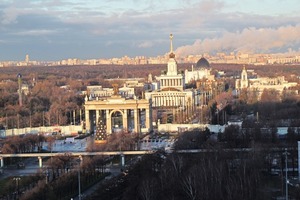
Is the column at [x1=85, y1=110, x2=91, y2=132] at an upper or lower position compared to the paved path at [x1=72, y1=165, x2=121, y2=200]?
upper

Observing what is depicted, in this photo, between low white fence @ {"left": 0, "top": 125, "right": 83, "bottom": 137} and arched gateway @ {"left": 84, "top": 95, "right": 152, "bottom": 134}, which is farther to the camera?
arched gateway @ {"left": 84, "top": 95, "right": 152, "bottom": 134}

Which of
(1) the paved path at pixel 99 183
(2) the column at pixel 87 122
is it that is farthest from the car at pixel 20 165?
(2) the column at pixel 87 122

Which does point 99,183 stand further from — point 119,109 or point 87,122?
point 87,122

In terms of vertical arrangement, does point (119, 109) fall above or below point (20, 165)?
above

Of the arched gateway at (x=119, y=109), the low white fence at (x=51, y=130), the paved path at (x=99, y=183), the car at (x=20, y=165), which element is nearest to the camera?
the paved path at (x=99, y=183)

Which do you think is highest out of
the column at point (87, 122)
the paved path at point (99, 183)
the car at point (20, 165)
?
the column at point (87, 122)

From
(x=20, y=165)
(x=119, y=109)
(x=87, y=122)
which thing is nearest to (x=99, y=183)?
(x=20, y=165)

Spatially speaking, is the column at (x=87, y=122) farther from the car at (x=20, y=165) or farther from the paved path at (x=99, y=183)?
the paved path at (x=99, y=183)

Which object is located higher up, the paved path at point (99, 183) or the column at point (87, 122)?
the column at point (87, 122)

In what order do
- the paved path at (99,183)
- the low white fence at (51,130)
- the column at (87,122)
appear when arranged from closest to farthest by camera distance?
the paved path at (99,183) → the low white fence at (51,130) → the column at (87,122)

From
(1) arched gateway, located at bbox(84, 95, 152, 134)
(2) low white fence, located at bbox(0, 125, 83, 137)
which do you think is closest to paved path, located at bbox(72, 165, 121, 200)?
(1) arched gateway, located at bbox(84, 95, 152, 134)

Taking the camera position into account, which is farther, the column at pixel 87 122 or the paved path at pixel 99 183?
the column at pixel 87 122

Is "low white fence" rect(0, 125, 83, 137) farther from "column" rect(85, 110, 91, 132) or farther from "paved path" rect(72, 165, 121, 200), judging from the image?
"paved path" rect(72, 165, 121, 200)
